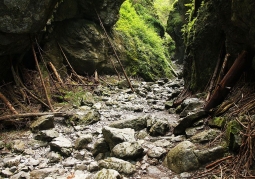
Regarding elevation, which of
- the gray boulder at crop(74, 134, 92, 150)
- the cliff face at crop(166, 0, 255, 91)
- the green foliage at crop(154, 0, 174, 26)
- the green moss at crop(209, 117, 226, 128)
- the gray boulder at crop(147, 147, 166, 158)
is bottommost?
the gray boulder at crop(74, 134, 92, 150)

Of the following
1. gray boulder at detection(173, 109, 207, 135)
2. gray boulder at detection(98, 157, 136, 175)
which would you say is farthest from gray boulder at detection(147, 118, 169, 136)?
gray boulder at detection(98, 157, 136, 175)

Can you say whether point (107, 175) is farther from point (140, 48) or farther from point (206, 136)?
point (140, 48)

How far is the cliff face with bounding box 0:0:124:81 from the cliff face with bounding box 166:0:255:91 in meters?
4.57

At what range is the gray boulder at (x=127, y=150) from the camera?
4.48 m

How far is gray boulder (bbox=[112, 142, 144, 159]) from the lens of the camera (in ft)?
14.7

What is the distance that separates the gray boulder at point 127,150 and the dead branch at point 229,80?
6.74ft

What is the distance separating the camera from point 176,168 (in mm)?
3945

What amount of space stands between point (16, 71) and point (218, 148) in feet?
22.8

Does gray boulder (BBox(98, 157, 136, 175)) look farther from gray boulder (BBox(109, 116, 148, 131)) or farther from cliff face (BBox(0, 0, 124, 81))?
cliff face (BBox(0, 0, 124, 81))

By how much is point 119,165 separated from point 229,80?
10.1ft

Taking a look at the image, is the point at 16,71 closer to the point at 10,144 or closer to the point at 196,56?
the point at 10,144

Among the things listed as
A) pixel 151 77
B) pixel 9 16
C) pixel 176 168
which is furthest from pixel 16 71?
pixel 151 77

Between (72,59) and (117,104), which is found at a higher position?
(72,59)

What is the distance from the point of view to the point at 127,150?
4547 millimetres
